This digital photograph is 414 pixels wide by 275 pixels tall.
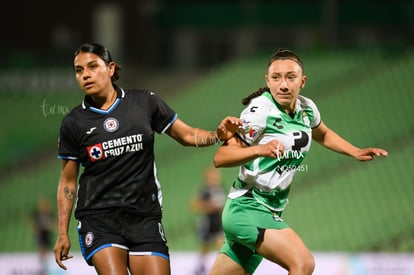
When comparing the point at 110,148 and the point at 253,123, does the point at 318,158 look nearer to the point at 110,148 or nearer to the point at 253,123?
the point at 253,123

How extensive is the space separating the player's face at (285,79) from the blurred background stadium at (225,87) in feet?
13.9

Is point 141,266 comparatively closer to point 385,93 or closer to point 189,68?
point 385,93

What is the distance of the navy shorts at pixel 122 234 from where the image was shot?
4.84 m

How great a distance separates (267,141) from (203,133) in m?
0.40

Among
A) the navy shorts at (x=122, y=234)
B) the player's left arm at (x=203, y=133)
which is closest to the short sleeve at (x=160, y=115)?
the player's left arm at (x=203, y=133)

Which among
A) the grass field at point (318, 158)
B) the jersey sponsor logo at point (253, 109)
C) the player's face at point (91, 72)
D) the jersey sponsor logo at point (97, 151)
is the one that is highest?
the player's face at point (91, 72)

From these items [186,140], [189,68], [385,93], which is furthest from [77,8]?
[186,140]

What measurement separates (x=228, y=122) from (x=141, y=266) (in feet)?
3.41

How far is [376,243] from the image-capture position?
1290cm

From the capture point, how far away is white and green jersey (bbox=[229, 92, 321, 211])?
4.85 metres

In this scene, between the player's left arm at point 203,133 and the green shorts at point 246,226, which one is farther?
the green shorts at point 246,226

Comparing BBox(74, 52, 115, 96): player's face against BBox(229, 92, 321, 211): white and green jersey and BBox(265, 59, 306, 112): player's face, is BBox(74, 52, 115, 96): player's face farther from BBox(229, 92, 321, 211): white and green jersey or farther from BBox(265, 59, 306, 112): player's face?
BBox(265, 59, 306, 112): player's face

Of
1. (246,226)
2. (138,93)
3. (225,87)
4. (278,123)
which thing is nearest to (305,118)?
(278,123)

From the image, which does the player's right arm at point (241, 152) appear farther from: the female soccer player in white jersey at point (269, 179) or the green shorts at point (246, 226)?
the green shorts at point (246, 226)
